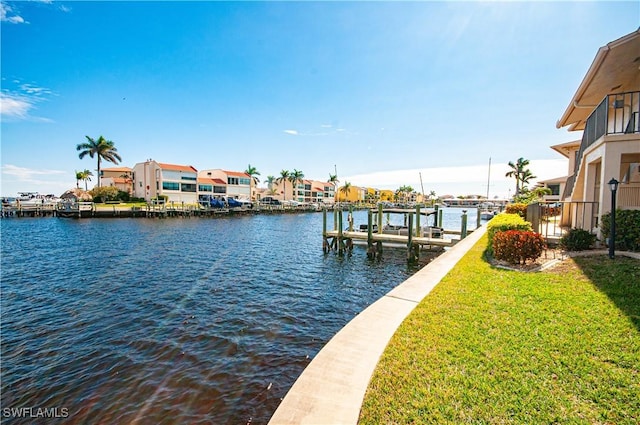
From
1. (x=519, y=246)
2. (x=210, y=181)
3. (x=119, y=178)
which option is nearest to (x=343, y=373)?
(x=519, y=246)

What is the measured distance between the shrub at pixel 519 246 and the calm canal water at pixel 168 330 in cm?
531

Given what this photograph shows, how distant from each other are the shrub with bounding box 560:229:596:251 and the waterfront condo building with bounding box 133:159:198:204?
7244cm

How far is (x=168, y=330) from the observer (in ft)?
30.6

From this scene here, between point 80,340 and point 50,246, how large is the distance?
71.9 ft

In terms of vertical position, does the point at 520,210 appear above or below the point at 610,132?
below

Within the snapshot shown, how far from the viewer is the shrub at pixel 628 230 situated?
8789 mm

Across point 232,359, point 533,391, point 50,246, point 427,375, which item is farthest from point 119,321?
point 50,246

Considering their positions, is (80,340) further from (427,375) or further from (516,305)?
(516,305)

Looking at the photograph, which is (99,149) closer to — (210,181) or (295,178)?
(210,181)

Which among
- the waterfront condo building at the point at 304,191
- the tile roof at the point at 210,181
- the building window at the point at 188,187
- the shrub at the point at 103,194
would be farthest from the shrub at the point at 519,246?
the waterfront condo building at the point at 304,191

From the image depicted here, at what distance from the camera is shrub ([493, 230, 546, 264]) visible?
9.34 metres

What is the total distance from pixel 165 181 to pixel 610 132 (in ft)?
243

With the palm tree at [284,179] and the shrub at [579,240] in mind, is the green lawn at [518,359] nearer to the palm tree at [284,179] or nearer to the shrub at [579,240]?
the shrub at [579,240]

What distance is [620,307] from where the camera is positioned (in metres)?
5.70
